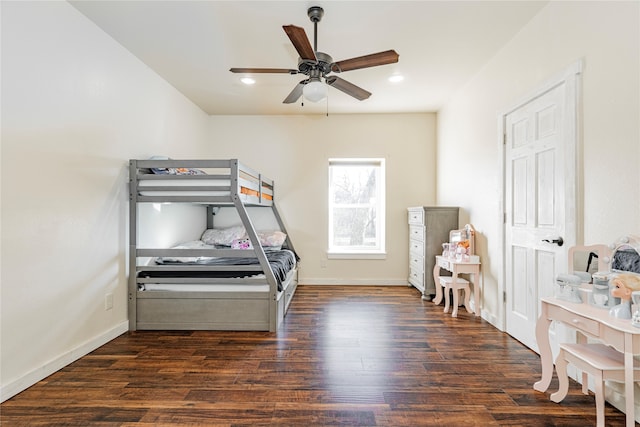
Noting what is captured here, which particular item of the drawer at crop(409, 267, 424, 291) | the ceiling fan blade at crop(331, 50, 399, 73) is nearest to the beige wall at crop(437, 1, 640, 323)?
the drawer at crop(409, 267, 424, 291)

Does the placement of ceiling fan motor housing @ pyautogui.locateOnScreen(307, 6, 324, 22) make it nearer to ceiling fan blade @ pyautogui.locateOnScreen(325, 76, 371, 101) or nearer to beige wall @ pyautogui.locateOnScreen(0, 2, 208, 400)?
ceiling fan blade @ pyautogui.locateOnScreen(325, 76, 371, 101)

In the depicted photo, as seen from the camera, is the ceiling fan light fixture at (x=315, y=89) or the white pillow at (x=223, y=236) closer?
the ceiling fan light fixture at (x=315, y=89)

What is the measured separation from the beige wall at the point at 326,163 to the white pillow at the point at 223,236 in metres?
0.74

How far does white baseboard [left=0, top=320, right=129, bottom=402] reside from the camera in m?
1.76

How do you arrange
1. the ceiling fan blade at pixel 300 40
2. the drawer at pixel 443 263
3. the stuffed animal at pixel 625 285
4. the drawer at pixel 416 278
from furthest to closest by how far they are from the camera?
the drawer at pixel 416 278 → the drawer at pixel 443 263 → the ceiling fan blade at pixel 300 40 → the stuffed animal at pixel 625 285

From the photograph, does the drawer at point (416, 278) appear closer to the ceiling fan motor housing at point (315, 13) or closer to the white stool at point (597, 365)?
the white stool at point (597, 365)

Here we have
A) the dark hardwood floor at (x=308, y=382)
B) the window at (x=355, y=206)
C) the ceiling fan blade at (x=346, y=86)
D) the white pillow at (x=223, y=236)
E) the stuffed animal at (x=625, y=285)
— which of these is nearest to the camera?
the stuffed animal at (x=625, y=285)

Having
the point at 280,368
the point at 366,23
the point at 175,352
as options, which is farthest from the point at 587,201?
the point at 175,352

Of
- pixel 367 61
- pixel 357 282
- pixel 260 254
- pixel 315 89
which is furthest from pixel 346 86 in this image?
pixel 357 282

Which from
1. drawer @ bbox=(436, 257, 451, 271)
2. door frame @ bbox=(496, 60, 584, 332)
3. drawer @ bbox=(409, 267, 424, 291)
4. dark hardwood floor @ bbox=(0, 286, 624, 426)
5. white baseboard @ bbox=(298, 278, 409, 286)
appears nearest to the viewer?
dark hardwood floor @ bbox=(0, 286, 624, 426)

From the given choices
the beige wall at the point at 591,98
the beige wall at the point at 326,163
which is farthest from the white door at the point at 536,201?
the beige wall at the point at 326,163

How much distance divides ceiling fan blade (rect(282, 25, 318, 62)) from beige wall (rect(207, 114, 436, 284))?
245 centimetres

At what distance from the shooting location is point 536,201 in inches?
92.5

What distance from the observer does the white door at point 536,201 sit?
2025 millimetres
